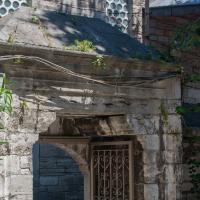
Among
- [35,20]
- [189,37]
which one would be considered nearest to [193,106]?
[189,37]

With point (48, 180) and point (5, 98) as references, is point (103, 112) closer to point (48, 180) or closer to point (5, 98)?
point (5, 98)

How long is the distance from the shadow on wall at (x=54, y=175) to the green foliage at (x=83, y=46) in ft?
18.4

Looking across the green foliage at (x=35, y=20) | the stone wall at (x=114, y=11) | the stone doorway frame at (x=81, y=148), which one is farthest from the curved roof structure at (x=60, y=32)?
the stone wall at (x=114, y=11)

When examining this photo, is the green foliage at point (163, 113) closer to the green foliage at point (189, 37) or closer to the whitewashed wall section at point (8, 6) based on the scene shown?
the green foliage at point (189, 37)

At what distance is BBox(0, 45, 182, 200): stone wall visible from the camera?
236 inches

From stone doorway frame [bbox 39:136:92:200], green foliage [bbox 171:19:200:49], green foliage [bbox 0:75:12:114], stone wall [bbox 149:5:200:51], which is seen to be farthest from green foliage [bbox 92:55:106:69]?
stone wall [bbox 149:5:200:51]

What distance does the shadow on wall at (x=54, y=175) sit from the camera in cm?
1196

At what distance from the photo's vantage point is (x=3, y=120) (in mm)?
5945

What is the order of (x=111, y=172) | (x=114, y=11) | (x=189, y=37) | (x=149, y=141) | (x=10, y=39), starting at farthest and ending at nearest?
(x=114, y=11) < (x=189, y=37) < (x=111, y=172) < (x=149, y=141) < (x=10, y=39)

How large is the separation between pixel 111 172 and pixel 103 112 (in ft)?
4.47

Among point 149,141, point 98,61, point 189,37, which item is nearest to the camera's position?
point 98,61

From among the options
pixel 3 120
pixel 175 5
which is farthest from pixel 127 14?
pixel 3 120

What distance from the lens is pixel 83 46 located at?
6.63 metres

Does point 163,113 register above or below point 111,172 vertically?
above
